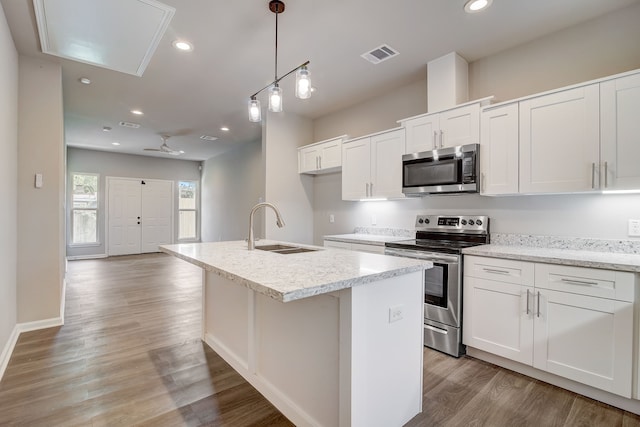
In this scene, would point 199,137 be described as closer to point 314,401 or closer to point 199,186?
→ point 199,186

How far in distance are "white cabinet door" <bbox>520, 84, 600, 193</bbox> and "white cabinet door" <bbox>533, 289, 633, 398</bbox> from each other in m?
0.82

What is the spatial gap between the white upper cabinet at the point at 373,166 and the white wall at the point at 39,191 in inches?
125

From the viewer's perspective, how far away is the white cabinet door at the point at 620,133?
198 centimetres

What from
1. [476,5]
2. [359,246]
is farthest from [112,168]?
[476,5]

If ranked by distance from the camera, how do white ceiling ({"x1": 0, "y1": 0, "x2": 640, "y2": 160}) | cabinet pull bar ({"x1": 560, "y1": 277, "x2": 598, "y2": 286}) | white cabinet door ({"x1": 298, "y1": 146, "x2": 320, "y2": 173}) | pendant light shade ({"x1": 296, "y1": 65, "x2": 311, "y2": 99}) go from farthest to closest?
white cabinet door ({"x1": 298, "y1": 146, "x2": 320, "y2": 173}), white ceiling ({"x1": 0, "y1": 0, "x2": 640, "y2": 160}), pendant light shade ({"x1": 296, "y1": 65, "x2": 311, "y2": 99}), cabinet pull bar ({"x1": 560, "y1": 277, "x2": 598, "y2": 286})

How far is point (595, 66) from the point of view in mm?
2375

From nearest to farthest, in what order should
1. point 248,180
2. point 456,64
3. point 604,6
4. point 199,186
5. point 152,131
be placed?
point 604,6, point 456,64, point 152,131, point 248,180, point 199,186

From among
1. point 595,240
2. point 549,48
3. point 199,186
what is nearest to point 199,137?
point 199,186

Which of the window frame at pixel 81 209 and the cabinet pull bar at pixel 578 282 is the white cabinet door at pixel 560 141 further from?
the window frame at pixel 81 209

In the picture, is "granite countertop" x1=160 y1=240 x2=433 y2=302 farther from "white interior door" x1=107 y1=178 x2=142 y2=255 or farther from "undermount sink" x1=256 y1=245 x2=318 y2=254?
"white interior door" x1=107 y1=178 x2=142 y2=255

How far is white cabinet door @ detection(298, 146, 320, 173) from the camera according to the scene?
4.43 metres

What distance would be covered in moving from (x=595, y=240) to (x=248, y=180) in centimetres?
592

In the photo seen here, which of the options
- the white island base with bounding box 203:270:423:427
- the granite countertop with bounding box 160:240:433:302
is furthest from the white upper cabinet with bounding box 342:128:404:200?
the white island base with bounding box 203:270:423:427

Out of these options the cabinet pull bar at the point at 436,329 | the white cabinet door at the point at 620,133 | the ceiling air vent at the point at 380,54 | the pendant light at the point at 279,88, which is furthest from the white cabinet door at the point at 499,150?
the pendant light at the point at 279,88
